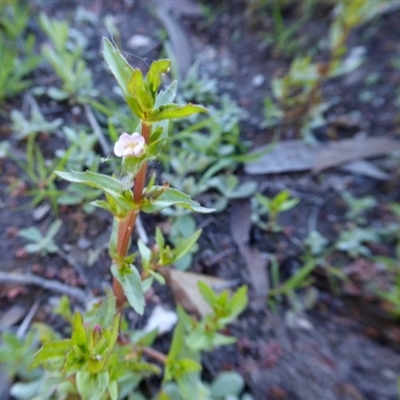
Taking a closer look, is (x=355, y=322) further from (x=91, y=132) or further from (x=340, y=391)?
(x=91, y=132)

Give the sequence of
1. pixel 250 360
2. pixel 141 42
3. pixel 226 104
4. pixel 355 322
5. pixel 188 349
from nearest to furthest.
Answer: pixel 188 349
pixel 250 360
pixel 355 322
pixel 226 104
pixel 141 42

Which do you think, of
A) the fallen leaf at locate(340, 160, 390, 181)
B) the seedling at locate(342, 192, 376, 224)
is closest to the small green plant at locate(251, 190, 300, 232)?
the seedling at locate(342, 192, 376, 224)

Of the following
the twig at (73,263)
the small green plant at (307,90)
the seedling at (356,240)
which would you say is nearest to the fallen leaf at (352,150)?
the small green plant at (307,90)

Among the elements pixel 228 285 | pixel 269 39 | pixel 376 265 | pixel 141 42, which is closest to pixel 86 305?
pixel 228 285

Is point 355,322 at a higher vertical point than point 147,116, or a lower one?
lower

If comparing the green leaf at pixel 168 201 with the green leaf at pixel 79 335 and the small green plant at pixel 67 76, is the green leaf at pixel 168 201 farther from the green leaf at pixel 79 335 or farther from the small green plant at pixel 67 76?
the small green plant at pixel 67 76

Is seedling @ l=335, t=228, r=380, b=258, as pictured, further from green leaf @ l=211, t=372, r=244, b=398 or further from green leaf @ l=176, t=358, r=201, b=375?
green leaf @ l=176, t=358, r=201, b=375

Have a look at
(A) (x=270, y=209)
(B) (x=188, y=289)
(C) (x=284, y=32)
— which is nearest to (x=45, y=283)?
(B) (x=188, y=289)
